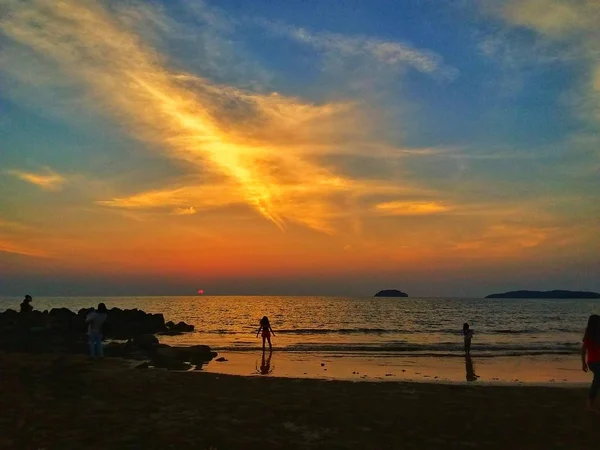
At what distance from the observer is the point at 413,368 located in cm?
2589

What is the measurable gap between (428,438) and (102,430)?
6.44 metres

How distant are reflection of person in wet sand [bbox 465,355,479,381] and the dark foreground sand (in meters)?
6.57

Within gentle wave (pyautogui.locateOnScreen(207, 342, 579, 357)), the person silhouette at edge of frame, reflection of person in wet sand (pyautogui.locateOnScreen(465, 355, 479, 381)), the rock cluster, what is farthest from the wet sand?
the person silhouette at edge of frame

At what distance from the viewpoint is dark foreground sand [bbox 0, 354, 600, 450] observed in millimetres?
9359

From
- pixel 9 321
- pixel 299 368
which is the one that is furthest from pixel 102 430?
pixel 9 321

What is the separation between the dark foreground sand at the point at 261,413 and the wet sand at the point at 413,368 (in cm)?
603

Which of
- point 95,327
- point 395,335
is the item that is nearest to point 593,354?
point 95,327

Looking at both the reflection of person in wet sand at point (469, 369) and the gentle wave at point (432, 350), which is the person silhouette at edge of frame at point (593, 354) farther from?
the gentle wave at point (432, 350)

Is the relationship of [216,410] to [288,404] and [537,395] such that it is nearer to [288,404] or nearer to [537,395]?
[288,404]

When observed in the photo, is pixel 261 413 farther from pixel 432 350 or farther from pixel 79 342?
pixel 432 350

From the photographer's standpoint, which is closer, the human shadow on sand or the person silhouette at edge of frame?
the person silhouette at edge of frame

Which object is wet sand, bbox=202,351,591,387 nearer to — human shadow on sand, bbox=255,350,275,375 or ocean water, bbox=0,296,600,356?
human shadow on sand, bbox=255,350,275,375

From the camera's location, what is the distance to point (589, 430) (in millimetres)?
10641

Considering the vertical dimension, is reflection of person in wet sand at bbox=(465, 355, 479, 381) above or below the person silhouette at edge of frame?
below
